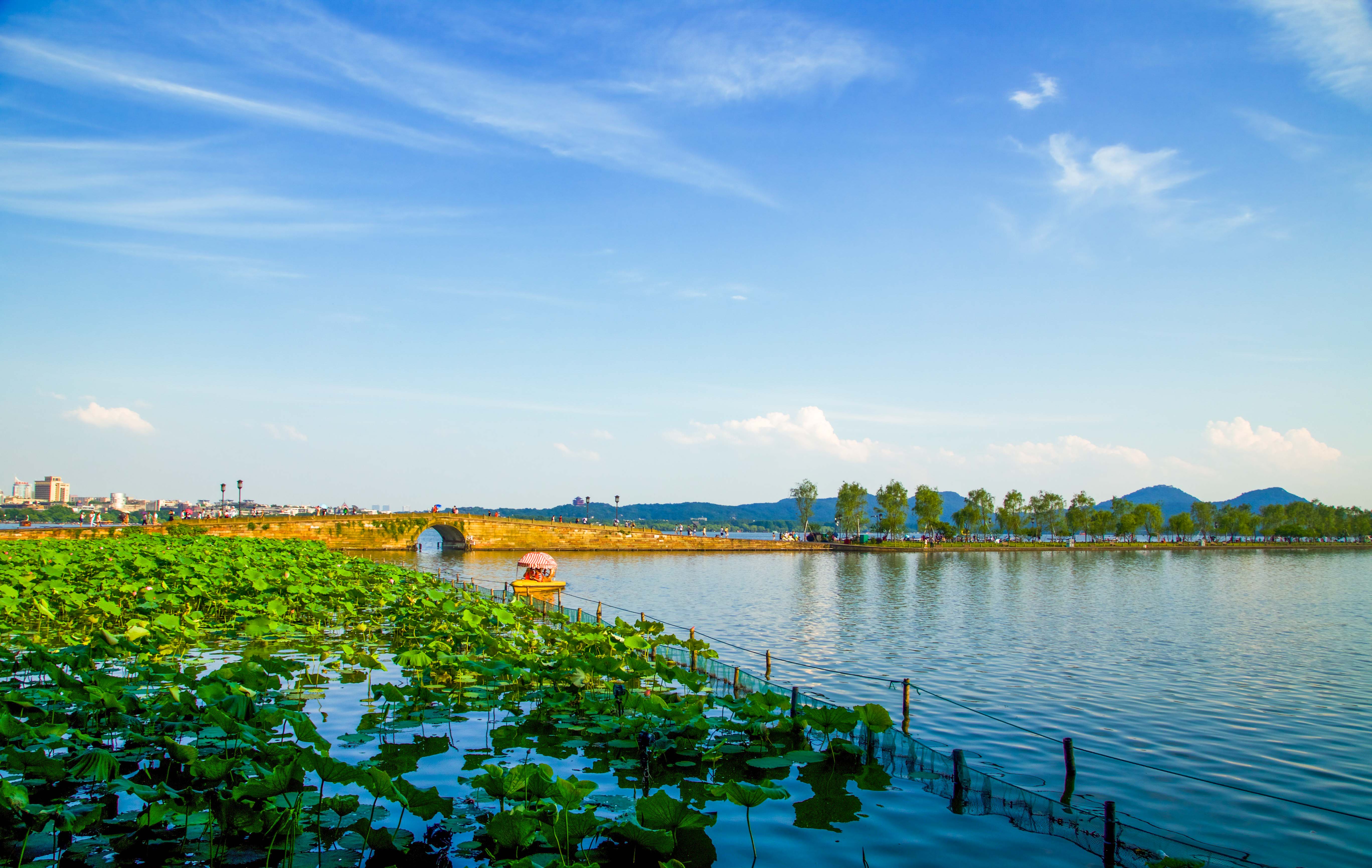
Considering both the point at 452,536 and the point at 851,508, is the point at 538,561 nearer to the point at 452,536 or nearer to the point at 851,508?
the point at 452,536

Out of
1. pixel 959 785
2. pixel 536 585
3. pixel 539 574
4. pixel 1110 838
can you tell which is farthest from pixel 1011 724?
pixel 539 574

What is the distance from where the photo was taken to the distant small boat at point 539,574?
1553 inches

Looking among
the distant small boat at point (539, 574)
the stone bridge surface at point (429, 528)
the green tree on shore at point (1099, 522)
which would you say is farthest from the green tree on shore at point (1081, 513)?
the distant small boat at point (539, 574)

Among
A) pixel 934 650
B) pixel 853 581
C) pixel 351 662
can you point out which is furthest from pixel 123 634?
pixel 853 581

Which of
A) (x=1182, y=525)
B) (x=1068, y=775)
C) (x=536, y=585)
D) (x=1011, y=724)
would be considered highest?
(x=1011, y=724)

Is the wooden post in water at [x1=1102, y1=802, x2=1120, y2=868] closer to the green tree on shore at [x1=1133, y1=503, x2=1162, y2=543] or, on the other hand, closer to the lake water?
the lake water

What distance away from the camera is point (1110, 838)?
9359mm

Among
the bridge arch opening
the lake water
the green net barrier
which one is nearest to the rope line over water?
the lake water

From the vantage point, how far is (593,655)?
16844mm

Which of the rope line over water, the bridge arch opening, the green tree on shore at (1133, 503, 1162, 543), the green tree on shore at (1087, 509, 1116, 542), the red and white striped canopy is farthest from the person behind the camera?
the green tree on shore at (1087, 509, 1116, 542)

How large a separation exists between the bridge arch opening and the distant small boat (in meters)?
36.3

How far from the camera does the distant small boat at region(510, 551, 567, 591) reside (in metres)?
39.4

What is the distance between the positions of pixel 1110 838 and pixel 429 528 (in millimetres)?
79512

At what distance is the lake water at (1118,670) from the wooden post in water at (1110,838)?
0.72 metres
